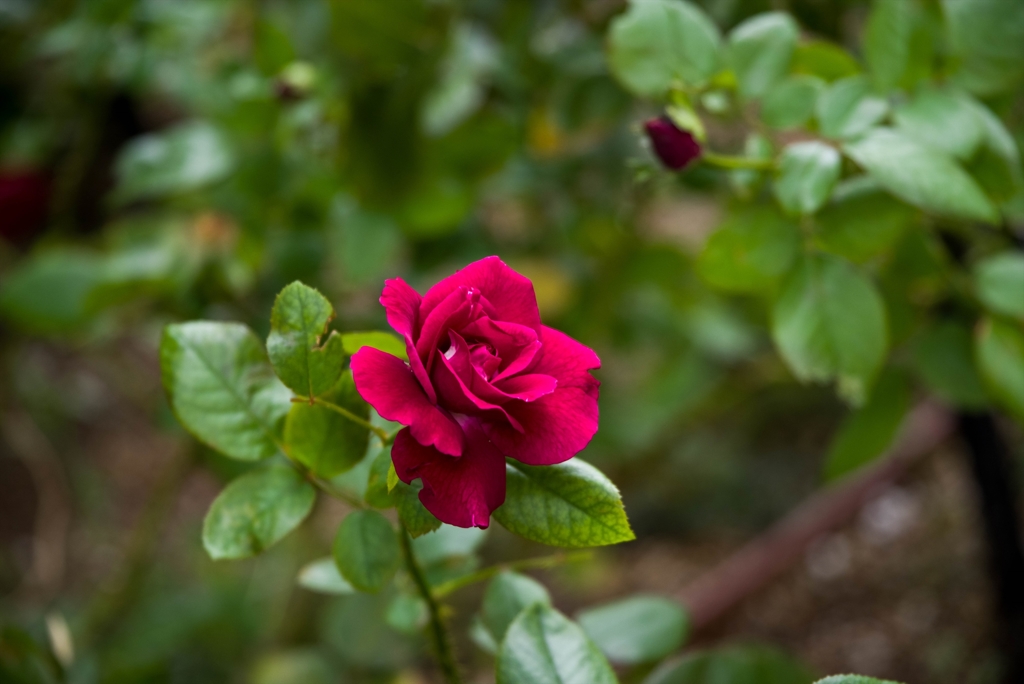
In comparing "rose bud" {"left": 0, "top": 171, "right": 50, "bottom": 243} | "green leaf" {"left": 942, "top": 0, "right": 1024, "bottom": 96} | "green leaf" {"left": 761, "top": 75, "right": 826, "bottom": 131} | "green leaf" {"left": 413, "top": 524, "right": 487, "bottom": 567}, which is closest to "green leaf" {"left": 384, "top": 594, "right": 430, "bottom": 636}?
"green leaf" {"left": 413, "top": 524, "right": 487, "bottom": 567}

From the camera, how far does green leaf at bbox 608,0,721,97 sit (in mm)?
515

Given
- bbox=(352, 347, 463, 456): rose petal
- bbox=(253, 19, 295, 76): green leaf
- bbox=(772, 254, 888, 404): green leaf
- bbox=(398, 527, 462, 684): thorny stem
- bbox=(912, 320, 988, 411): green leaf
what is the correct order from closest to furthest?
bbox=(352, 347, 463, 456): rose petal → bbox=(398, 527, 462, 684): thorny stem → bbox=(772, 254, 888, 404): green leaf → bbox=(912, 320, 988, 411): green leaf → bbox=(253, 19, 295, 76): green leaf

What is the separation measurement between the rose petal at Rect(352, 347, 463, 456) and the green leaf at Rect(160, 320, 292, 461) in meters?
0.13

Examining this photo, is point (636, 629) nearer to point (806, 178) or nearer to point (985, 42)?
point (806, 178)

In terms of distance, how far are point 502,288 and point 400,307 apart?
4 centimetres

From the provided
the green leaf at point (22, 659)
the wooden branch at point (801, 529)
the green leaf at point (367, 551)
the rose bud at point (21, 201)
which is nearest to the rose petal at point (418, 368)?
the green leaf at point (367, 551)

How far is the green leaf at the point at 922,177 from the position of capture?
1.49ft

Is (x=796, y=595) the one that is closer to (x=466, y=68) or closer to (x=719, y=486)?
(x=719, y=486)

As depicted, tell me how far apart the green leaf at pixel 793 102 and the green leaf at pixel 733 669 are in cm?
37

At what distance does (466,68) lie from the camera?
802 millimetres

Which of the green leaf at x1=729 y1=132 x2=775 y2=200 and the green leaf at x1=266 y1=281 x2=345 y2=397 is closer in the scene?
the green leaf at x1=266 y1=281 x2=345 y2=397

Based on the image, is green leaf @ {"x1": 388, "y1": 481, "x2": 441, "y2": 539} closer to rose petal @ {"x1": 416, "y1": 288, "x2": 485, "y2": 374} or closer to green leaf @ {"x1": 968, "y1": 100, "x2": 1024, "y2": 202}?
rose petal @ {"x1": 416, "y1": 288, "x2": 485, "y2": 374}

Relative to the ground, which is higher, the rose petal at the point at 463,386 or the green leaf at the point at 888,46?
the green leaf at the point at 888,46

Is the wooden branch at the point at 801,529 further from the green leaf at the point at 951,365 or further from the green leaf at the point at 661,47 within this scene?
the green leaf at the point at 661,47
